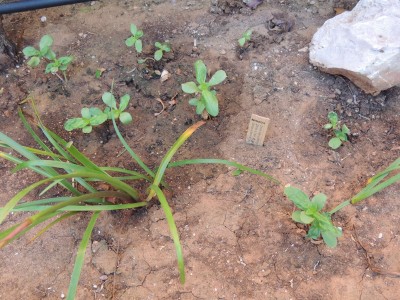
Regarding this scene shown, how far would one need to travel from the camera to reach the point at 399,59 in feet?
5.95

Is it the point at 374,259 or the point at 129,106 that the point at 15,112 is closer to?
the point at 129,106

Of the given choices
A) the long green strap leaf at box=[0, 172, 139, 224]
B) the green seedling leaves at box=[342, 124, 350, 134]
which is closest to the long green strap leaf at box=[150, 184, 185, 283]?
the long green strap leaf at box=[0, 172, 139, 224]

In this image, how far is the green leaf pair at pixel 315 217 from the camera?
151cm

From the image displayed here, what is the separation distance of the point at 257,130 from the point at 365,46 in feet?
1.89

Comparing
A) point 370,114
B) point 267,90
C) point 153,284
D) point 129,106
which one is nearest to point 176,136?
point 129,106

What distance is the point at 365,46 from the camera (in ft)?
6.12

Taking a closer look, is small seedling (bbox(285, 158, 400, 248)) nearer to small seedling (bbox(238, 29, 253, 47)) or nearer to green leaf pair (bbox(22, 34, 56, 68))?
small seedling (bbox(238, 29, 253, 47))

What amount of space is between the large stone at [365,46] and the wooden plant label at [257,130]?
1.47ft

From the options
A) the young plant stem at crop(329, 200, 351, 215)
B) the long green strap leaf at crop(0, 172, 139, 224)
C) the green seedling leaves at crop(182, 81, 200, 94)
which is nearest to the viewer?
the long green strap leaf at crop(0, 172, 139, 224)

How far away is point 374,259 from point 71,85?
1513 millimetres

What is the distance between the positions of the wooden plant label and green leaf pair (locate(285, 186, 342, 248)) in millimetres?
325

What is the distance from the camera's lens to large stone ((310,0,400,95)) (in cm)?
Answer: 183

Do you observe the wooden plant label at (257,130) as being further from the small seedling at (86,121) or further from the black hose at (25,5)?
the black hose at (25,5)

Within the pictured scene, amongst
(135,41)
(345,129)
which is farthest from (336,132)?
(135,41)
